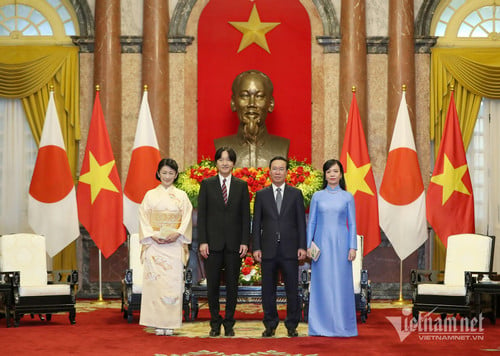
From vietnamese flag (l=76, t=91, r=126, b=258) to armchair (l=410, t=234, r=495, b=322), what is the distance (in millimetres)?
3815

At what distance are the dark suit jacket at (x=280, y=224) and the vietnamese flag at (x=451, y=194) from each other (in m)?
3.70

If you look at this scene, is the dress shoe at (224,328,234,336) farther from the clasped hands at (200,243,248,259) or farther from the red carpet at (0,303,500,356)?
the clasped hands at (200,243,248,259)

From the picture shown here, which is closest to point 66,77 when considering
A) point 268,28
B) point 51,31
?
point 51,31

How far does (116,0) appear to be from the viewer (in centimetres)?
1266

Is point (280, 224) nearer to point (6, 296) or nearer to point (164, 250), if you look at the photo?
point (164, 250)

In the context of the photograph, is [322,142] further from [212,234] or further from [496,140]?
[212,234]

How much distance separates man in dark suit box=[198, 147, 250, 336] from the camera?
7984mm

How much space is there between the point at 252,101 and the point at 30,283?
3919 millimetres

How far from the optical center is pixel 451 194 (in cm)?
1123

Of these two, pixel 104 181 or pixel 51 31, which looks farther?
pixel 51 31

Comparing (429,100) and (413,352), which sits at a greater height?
(429,100)

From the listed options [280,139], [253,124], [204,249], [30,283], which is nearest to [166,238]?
[204,249]

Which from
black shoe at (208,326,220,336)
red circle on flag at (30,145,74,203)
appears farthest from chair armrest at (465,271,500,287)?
red circle on flag at (30,145,74,203)

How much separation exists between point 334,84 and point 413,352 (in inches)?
255
